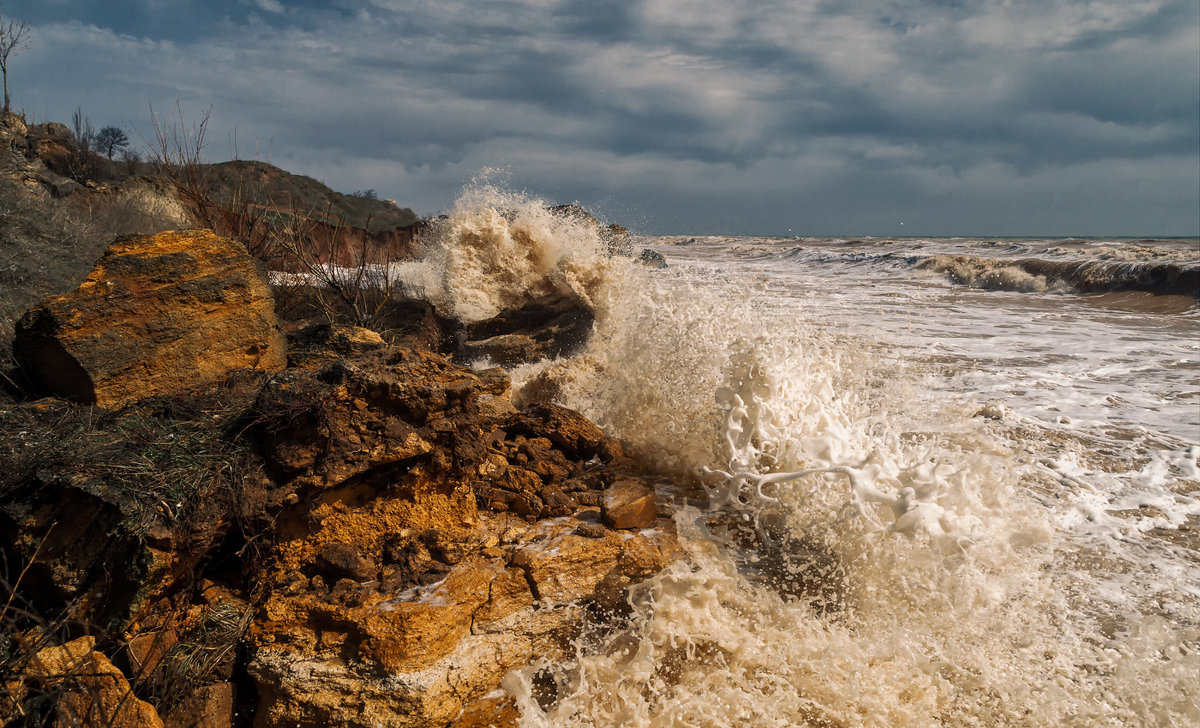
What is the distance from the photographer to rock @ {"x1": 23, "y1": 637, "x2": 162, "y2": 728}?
1.97 m

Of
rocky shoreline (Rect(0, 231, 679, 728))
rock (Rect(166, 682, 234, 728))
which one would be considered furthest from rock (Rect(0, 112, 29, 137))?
rock (Rect(166, 682, 234, 728))

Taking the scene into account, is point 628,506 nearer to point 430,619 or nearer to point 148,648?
point 430,619

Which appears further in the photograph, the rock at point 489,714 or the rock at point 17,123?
the rock at point 17,123

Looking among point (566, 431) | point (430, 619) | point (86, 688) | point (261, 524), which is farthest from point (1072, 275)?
point (86, 688)

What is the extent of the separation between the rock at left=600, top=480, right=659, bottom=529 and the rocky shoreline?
12mm


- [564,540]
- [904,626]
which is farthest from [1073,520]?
[564,540]

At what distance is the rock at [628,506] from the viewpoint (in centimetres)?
326

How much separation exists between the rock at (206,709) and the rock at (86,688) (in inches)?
4.9

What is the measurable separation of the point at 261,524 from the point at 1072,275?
1792 cm

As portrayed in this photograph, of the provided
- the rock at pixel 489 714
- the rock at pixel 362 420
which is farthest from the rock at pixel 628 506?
the rock at pixel 489 714

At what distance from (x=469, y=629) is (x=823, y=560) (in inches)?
67.6

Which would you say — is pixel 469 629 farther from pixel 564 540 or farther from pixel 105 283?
pixel 105 283

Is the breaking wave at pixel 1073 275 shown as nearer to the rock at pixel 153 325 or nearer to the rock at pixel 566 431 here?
the rock at pixel 566 431

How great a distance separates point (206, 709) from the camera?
2.43m
